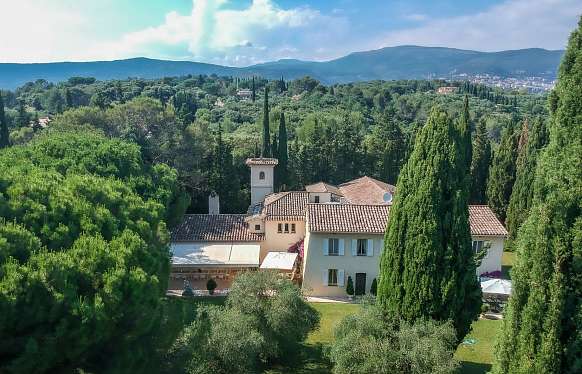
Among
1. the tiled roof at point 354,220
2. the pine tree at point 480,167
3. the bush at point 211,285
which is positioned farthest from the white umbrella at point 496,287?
the pine tree at point 480,167

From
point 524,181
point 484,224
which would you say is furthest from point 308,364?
point 524,181

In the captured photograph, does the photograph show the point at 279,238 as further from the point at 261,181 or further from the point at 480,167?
the point at 480,167

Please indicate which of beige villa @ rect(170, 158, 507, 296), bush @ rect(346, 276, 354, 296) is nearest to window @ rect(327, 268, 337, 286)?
beige villa @ rect(170, 158, 507, 296)

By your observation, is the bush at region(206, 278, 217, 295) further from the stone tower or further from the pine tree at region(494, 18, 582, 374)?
the pine tree at region(494, 18, 582, 374)

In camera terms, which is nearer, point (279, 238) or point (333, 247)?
point (333, 247)

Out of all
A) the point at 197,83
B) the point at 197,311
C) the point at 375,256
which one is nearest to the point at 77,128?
the point at 375,256

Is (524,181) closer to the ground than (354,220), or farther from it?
farther from it

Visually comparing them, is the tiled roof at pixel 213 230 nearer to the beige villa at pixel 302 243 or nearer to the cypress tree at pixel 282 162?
the beige villa at pixel 302 243

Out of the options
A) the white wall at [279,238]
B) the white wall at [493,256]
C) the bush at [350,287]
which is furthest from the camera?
the white wall at [279,238]
